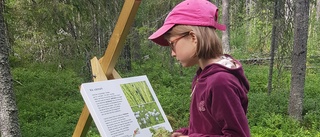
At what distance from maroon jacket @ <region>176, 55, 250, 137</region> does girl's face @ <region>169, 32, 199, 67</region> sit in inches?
3.6

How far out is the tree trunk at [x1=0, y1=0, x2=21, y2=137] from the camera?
4238 mm

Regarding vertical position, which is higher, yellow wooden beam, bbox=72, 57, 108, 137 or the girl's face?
the girl's face

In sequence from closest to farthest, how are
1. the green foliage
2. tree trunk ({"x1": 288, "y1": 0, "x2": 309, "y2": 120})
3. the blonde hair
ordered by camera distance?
the blonde hair
tree trunk ({"x1": 288, "y1": 0, "x2": 309, "y2": 120})
the green foliage

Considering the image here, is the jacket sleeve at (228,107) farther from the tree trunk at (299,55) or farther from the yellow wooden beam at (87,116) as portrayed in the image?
the tree trunk at (299,55)

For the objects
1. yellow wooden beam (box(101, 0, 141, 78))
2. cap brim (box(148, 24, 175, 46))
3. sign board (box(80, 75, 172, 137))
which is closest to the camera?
cap brim (box(148, 24, 175, 46))

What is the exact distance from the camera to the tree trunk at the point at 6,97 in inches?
167

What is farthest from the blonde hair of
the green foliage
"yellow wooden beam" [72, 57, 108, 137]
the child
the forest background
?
the green foliage

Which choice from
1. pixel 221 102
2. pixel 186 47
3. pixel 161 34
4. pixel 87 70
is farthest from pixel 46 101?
pixel 221 102

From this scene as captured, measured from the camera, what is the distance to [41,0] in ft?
19.9

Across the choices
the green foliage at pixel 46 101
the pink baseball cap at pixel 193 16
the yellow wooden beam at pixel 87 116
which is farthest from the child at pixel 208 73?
the green foliage at pixel 46 101

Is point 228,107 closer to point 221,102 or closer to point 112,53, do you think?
point 221,102

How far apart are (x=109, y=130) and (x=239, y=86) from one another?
101 cm

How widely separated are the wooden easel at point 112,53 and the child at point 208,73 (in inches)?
31.6

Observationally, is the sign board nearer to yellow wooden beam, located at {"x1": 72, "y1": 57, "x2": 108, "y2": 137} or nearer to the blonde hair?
yellow wooden beam, located at {"x1": 72, "y1": 57, "x2": 108, "y2": 137}
